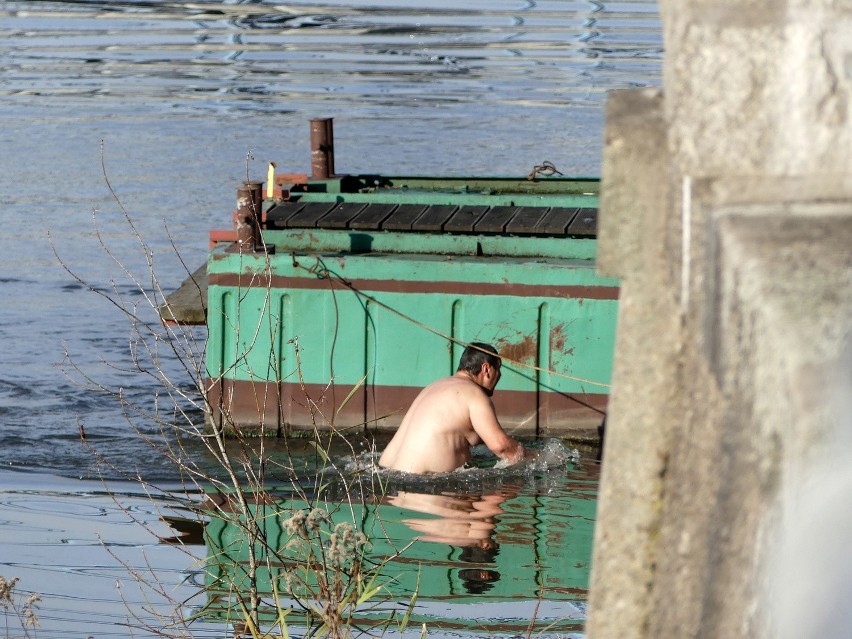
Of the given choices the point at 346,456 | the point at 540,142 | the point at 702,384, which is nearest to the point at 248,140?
the point at 540,142

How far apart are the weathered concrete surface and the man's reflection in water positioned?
202 inches

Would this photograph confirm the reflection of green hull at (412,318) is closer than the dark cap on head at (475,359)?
No

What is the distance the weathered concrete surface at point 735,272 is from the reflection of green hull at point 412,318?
7.53 metres

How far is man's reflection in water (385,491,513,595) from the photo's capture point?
300 inches

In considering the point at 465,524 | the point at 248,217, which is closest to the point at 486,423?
the point at 465,524

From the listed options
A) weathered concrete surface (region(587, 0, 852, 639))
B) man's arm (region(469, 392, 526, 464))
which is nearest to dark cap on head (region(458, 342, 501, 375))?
man's arm (region(469, 392, 526, 464))

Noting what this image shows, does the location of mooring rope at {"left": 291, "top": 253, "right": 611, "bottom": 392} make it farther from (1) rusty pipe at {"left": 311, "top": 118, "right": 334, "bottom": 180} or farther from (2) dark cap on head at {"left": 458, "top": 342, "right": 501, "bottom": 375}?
(1) rusty pipe at {"left": 311, "top": 118, "right": 334, "bottom": 180}

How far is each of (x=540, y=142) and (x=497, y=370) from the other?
17.3 m

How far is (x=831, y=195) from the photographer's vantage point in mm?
2055

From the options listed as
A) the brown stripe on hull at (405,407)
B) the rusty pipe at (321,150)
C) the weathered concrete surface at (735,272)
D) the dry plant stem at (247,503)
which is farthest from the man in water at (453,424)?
the weathered concrete surface at (735,272)

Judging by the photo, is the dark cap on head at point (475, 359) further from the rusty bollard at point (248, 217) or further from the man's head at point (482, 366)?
the rusty bollard at point (248, 217)

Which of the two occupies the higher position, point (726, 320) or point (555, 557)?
point (726, 320)

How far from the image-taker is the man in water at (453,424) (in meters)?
8.84

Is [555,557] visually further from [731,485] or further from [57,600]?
[731,485]
